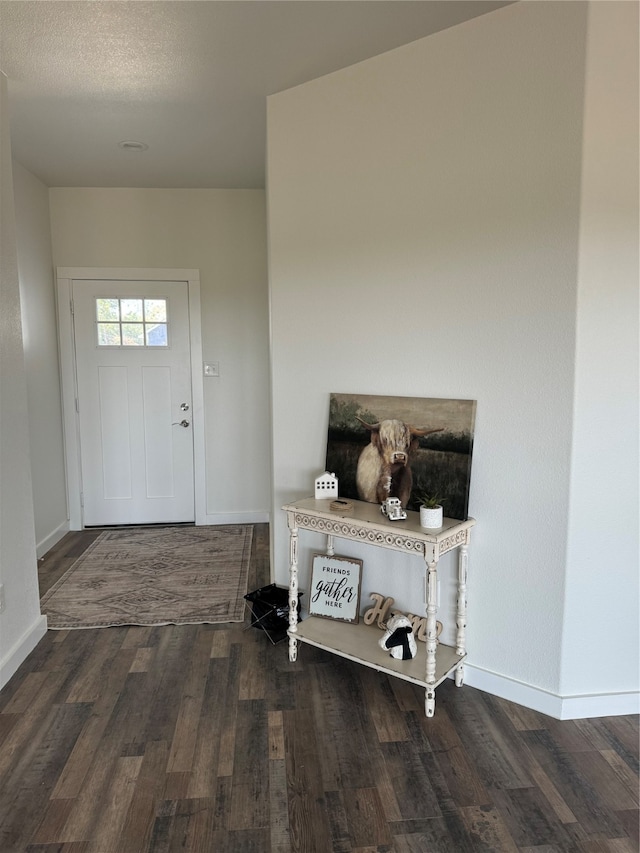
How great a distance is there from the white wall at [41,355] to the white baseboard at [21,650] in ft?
3.85

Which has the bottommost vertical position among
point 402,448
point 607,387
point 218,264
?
point 402,448

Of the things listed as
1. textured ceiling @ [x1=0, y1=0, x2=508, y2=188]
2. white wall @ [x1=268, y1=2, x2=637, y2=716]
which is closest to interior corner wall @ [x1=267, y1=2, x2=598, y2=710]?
white wall @ [x1=268, y1=2, x2=637, y2=716]

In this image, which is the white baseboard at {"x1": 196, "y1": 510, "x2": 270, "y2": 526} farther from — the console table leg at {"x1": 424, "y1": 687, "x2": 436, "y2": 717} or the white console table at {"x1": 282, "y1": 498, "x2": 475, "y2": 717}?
the console table leg at {"x1": 424, "y1": 687, "x2": 436, "y2": 717}

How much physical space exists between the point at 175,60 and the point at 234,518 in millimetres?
3095

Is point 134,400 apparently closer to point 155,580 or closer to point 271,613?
point 155,580

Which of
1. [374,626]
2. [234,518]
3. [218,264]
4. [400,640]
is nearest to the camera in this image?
[400,640]

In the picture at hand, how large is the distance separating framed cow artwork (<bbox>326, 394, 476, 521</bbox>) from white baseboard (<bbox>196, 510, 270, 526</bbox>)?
6.70ft

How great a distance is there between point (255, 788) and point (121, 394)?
3.13 metres

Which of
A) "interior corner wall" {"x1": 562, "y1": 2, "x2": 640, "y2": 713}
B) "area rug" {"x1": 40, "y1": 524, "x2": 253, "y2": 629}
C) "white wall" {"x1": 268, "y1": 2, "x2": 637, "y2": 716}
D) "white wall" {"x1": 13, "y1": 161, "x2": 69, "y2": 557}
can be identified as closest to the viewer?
"interior corner wall" {"x1": 562, "y1": 2, "x2": 640, "y2": 713}

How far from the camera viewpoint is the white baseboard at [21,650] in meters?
2.29

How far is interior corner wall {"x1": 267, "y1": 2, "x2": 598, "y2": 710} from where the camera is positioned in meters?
1.93

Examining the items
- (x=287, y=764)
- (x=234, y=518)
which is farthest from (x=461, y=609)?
(x=234, y=518)

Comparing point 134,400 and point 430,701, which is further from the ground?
point 134,400

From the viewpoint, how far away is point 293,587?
93.7 inches
